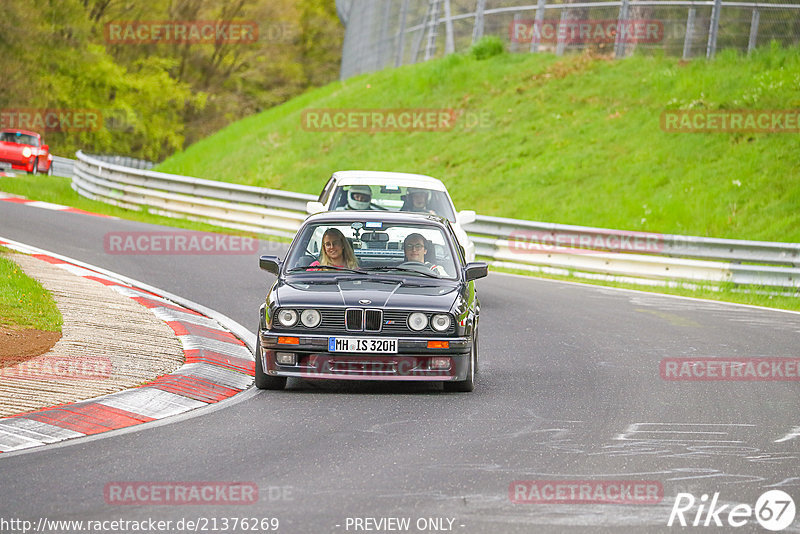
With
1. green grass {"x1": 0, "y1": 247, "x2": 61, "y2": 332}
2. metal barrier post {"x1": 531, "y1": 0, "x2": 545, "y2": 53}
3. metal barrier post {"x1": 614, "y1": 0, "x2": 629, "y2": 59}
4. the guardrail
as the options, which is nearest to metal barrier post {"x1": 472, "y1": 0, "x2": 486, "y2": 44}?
metal barrier post {"x1": 531, "y1": 0, "x2": 545, "y2": 53}

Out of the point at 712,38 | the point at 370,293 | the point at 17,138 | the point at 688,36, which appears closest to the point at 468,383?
the point at 370,293

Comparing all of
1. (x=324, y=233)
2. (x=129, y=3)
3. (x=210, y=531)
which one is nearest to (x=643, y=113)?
(x=324, y=233)

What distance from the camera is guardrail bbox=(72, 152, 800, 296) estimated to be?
1925 cm

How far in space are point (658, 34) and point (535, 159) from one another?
5.42 meters

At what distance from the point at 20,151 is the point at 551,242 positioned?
21.7 metres

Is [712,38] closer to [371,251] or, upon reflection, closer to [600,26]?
[600,26]

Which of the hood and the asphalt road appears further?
the hood

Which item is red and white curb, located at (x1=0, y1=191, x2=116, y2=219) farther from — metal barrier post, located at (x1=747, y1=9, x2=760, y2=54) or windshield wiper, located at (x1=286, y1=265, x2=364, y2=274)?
metal barrier post, located at (x1=747, y1=9, x2=760, y2=54)

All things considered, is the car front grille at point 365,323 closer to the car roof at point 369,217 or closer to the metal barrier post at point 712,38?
the car roof at point 369,217

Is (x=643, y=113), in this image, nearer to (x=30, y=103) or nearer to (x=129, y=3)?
(x=30, y=103)

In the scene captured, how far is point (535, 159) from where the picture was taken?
29.1 metres

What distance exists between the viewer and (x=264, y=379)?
949 cm

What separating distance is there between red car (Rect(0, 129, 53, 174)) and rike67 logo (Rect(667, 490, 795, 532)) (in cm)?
3369

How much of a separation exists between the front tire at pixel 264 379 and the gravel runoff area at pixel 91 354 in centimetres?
80
